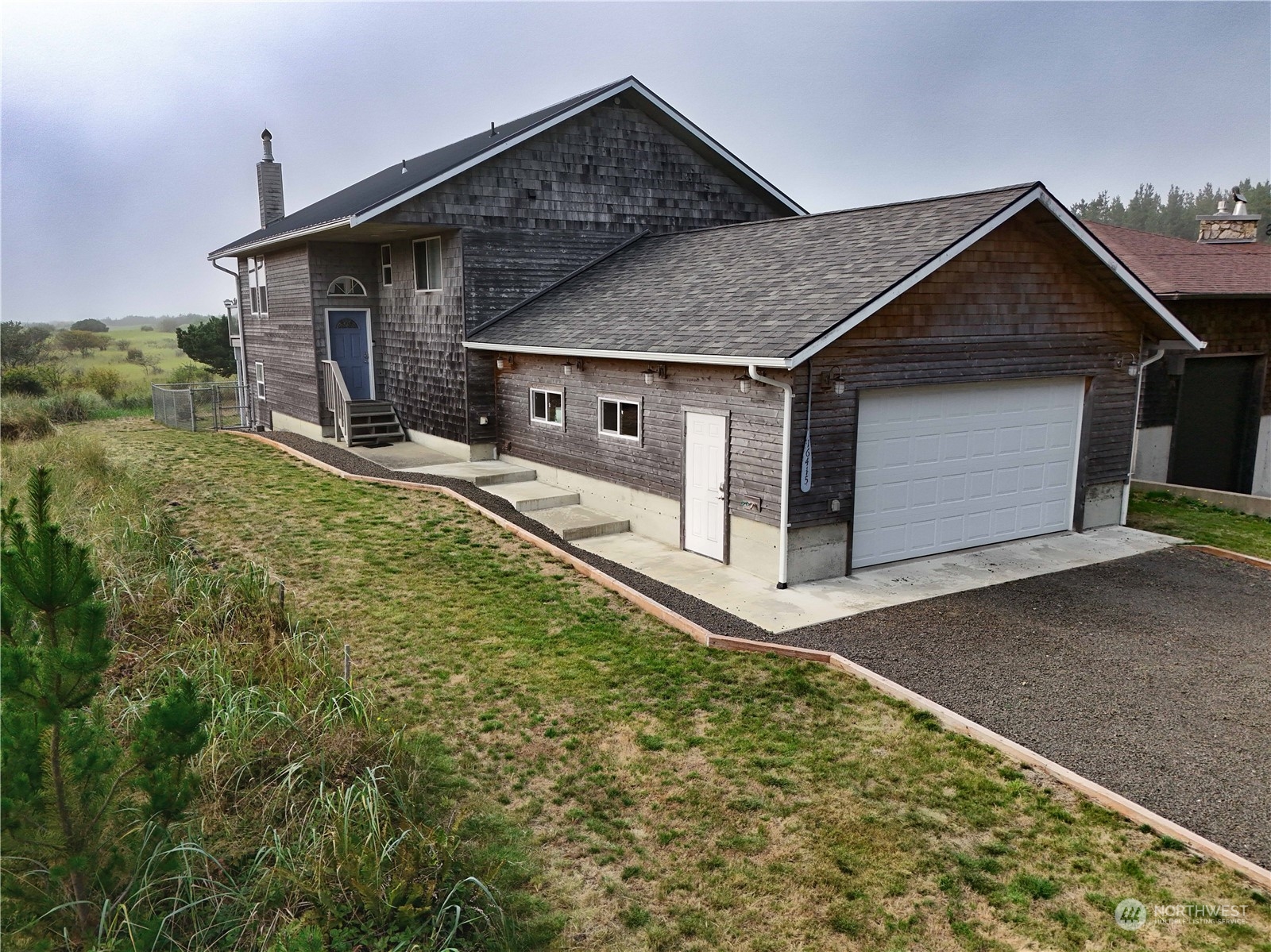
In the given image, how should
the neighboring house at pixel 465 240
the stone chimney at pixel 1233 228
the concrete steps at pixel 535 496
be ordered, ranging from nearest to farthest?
1. the concrete steps at pixel 535 496
2. the neighboring house at pixel 465 240
3. the stone chimney at pixel 1233 228

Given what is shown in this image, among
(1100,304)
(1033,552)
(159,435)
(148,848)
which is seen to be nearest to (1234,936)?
(148,848)

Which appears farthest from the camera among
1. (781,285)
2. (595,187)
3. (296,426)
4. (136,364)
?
(136,364)

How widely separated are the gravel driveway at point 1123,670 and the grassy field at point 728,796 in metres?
0.54

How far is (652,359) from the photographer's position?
11250 millimetres

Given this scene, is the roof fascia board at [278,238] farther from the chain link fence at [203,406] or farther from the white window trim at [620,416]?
the white window trim at [620,416]

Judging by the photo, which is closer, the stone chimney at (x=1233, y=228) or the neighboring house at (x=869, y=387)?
the neighboring house at (x=869, y=387)

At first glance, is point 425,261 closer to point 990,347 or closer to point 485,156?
point 485,156

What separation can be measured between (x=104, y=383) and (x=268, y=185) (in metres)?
12.2

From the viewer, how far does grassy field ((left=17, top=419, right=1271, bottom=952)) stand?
4.56 meters

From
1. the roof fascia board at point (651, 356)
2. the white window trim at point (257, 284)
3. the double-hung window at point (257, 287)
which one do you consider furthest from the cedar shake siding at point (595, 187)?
the double-hung window at point (257, 287)

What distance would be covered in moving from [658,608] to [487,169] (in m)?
10.5

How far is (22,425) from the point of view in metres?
18.6

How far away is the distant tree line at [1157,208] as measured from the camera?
73312mm

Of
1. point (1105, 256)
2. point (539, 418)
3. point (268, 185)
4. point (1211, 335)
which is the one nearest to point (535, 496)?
point (539, 418)
